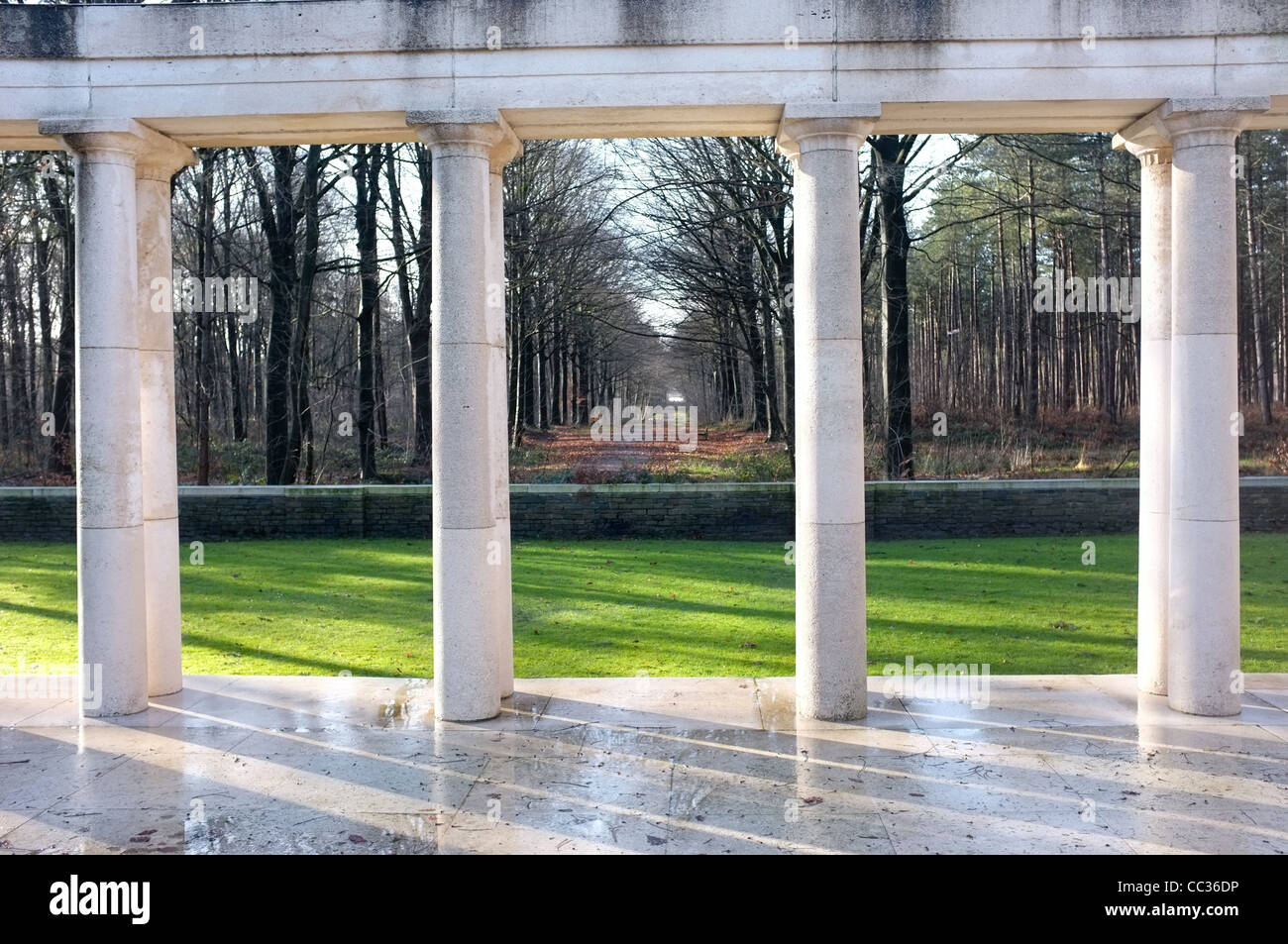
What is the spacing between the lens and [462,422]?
29.2 ft

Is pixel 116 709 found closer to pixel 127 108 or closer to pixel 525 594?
pixel 127 108

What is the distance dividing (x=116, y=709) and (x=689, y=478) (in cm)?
1934

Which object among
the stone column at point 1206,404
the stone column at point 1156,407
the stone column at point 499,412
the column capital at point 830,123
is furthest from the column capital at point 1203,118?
the stone column at point 499,412

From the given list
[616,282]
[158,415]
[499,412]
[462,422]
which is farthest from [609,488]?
[616,282]

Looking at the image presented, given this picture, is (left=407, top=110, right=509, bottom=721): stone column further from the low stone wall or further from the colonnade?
the low stone wall

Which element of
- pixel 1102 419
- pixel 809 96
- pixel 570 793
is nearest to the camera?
pixel 570 793

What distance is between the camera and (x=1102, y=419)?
146ft

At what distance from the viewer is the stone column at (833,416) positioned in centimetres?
877

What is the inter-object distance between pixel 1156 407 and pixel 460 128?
22.7ft

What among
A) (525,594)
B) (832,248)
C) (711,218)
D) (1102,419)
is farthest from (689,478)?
(1102,419)

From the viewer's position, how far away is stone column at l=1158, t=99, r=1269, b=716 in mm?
8750

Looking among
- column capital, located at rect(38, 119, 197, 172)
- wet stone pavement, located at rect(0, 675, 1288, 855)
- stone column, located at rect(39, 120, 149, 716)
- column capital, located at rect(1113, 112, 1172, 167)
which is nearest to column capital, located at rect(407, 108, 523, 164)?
column capital, located at rect(38, 119, 197, 172)

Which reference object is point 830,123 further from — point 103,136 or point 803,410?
point 103,136

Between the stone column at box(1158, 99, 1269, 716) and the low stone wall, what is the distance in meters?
13.3
